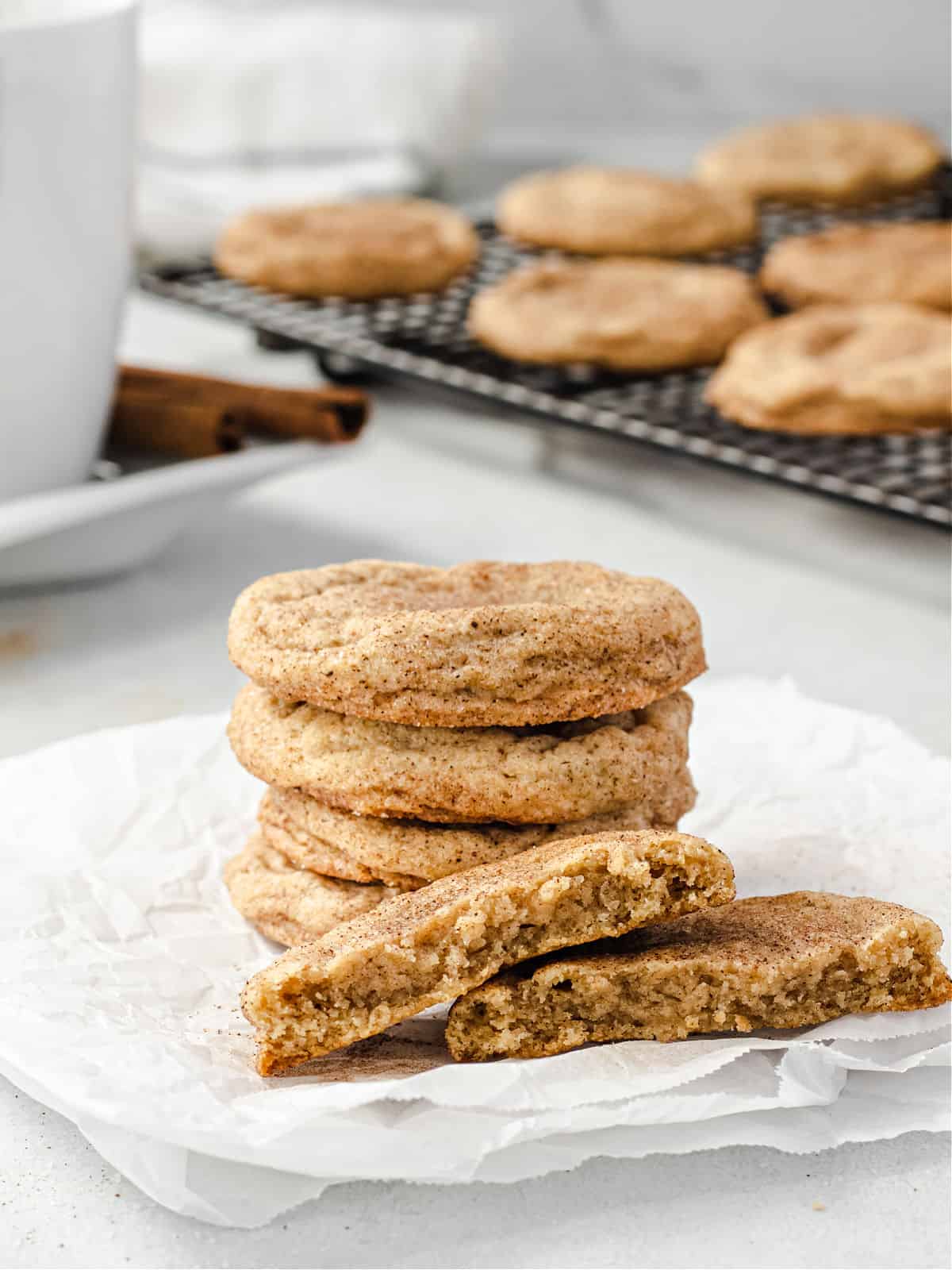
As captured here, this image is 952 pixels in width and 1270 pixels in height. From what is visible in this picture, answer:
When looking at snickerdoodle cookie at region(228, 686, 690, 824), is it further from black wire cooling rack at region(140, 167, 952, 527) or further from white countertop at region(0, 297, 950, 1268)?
black wire cooling rack at region(140, 167, 952, 527)

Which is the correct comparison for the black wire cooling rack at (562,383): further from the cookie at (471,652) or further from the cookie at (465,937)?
the cookie at (465,937)

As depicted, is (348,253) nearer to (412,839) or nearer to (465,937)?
(412,839)

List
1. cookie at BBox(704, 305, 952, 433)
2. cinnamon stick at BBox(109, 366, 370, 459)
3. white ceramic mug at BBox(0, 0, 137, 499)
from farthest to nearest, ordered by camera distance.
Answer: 1. cookie at BBox(704, 305, 952, 433)
2. cinnamon stick at BBox(109, 366, 370, 459)
3. white ceramic mug at BBox(0, 0, 137, 499)

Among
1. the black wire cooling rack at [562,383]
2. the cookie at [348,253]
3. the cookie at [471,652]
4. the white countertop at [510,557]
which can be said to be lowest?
the white countertop at [510,557]

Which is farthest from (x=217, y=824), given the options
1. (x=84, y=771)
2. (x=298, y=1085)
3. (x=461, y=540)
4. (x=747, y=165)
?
(x=747, y=165)

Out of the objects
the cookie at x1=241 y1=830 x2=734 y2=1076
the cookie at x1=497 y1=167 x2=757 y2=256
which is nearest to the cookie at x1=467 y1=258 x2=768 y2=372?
the cookie at x1=497 y1=167 x2=757 y2=256

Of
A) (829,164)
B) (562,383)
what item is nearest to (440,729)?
(562,383)

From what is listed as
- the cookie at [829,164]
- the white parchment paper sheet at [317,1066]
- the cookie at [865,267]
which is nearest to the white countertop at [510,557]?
the white parchment paper sheet at [317,1066]
